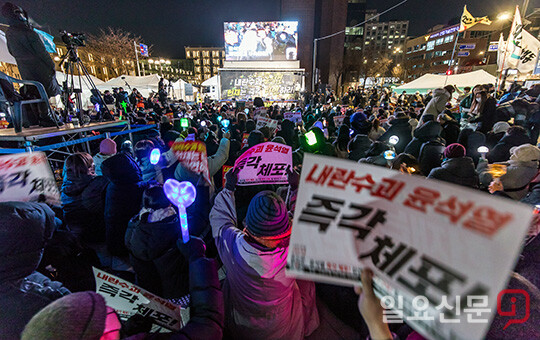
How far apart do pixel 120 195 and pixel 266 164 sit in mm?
1822

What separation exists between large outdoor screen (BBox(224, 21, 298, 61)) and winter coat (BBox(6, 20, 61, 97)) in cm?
2957

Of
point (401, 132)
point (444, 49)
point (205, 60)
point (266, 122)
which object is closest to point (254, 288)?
point (266, 122)

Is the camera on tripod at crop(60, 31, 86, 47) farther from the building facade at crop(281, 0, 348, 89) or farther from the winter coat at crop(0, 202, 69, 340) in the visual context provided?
the building facade at crop(281, 0, 348, 89)

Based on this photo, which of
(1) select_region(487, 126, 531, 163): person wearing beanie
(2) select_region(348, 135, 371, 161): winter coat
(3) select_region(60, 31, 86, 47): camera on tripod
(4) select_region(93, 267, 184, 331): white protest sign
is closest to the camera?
(4) select_region(93, 267, 184, 331): white protest sign

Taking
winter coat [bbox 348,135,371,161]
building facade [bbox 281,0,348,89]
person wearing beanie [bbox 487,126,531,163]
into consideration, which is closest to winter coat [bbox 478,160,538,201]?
person wearing beanie [bbox 487,126,531,163]

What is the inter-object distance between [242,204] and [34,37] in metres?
5.15

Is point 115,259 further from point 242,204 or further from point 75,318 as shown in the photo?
point 75,318

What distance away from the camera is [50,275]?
7.22 feet

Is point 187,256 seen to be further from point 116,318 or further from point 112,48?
point 112,48

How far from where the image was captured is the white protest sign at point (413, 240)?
748 millimetres

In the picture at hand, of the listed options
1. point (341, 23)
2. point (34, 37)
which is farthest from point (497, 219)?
point (341, 23)

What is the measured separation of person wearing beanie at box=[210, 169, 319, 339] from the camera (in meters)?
1.68

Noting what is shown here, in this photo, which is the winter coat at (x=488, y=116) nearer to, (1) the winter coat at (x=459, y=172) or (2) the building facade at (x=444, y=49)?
(1) the winter coat at (x=459, y=172)

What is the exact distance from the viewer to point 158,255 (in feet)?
6.86
